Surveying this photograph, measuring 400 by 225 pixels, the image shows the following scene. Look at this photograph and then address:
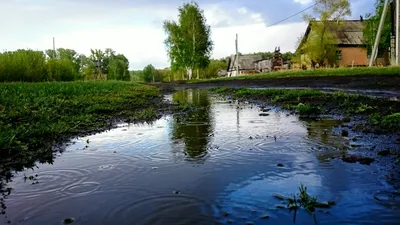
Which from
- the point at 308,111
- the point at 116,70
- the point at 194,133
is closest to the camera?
the point at 194,133

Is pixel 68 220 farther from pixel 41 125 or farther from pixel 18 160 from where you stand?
pixel 41 125

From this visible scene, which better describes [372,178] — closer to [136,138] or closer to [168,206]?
[168,206]

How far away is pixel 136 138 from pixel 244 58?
78.5 m

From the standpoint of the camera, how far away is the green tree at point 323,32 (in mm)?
39719

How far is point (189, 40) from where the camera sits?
56656 millimetres

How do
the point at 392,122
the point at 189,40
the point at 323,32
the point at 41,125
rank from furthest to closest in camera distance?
the point at 189,40 < the point at 323,32 < the point at 41,125 < the point at 392,122

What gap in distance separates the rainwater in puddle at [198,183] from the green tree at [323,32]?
124 feet

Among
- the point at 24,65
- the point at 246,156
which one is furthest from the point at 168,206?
the point at 24,65

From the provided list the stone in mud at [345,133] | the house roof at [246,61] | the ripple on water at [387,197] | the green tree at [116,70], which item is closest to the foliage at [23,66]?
the stone in mud at [345,133]

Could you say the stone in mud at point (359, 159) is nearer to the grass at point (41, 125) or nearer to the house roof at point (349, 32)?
the grass at point (41, 125)

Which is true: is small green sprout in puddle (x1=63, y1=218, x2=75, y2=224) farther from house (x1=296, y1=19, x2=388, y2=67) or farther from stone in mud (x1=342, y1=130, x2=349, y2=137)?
house (x1=296, y1=19, x2=388, y2=67)

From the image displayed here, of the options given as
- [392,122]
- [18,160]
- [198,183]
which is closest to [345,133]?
[392,122]

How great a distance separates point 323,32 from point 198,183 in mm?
41281

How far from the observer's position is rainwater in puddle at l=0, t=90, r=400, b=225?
96.7 inches
